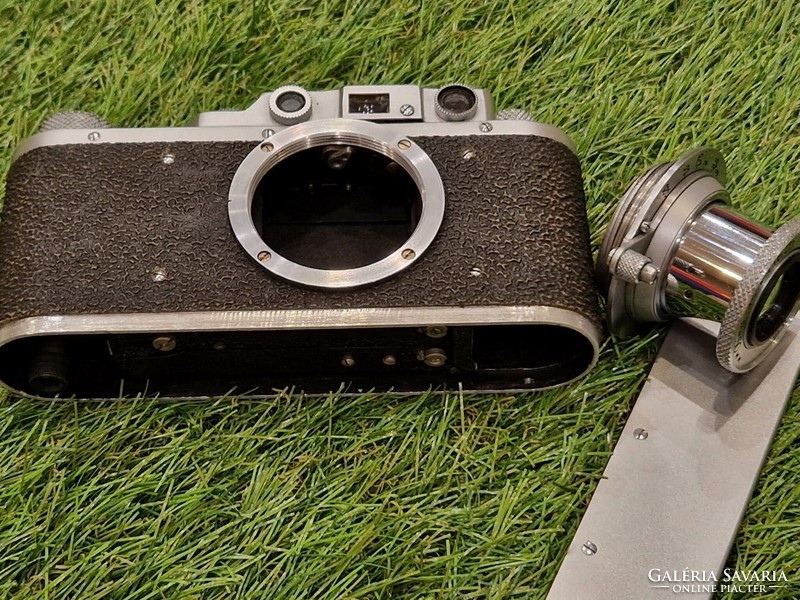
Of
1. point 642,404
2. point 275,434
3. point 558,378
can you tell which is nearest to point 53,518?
point 275,434

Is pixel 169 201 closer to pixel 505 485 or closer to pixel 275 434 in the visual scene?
pixel 275 434

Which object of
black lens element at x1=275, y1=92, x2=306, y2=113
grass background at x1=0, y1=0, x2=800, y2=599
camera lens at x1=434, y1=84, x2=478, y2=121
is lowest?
grass background at x1=0, y1=0, x2=800, y2=599

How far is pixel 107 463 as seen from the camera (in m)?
→ 1.42

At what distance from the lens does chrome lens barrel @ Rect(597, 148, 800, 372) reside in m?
1.31

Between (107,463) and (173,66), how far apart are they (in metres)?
0.73

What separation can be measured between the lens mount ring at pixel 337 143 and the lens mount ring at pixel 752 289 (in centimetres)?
40

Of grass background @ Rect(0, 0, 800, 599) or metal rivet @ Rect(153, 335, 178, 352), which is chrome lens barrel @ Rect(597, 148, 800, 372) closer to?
grass background @ Rect(0, 0, 800, 599)

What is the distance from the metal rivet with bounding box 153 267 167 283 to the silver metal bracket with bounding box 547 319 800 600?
2.14 feet

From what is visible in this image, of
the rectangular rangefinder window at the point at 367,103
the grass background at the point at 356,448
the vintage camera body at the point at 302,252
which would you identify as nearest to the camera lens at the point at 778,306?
the grass background at the point at 356,448

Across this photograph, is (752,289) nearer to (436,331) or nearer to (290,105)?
(436,331)

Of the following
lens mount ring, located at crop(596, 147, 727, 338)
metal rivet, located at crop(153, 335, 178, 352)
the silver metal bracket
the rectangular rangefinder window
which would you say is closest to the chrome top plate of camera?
the rectangular rangefinder window

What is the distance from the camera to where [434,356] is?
1.39m

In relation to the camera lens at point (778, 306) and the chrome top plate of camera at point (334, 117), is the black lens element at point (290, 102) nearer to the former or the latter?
the chrome top plate of camera at point (334, 117)

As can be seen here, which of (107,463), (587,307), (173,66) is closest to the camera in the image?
(587,307)
